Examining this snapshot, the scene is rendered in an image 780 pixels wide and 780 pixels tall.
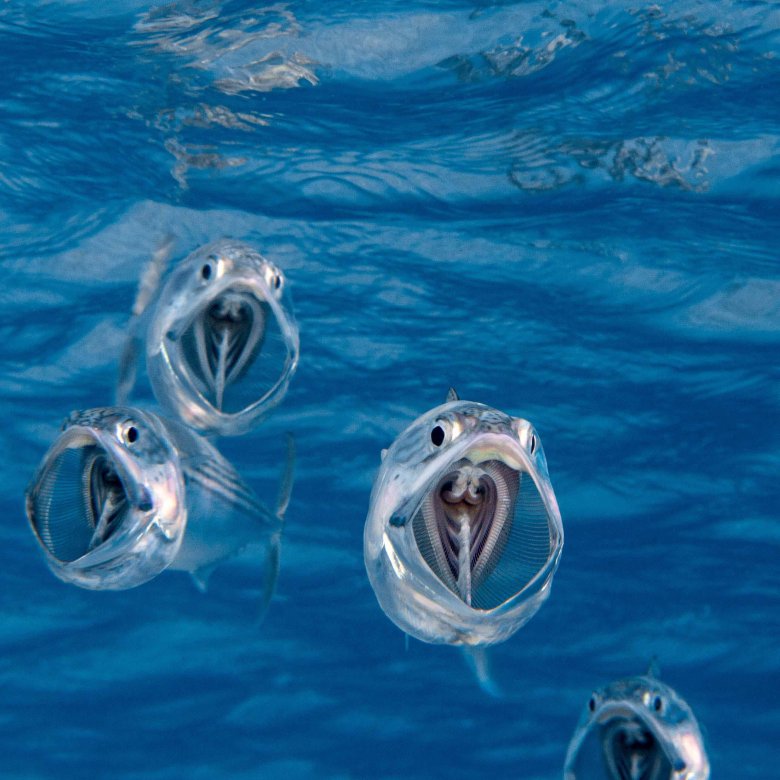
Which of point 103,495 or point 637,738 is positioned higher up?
point 103,495

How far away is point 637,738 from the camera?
675 centimetres

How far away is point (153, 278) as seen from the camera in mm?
9344

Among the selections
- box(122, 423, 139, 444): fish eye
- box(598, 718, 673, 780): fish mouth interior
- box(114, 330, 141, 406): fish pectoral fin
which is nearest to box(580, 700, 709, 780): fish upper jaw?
box(598, 718, 673, 780): fish mouth interior

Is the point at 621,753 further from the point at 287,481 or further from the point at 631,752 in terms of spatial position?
the point at 287,481

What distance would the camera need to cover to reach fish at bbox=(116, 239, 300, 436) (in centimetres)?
598

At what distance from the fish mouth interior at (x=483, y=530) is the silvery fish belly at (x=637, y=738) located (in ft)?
8.10

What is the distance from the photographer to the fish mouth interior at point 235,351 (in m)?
6.18

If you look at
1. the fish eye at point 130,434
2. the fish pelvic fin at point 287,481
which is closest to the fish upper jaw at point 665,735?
the fish pelvic fin at point 287,481

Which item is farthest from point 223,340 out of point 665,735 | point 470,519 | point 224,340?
point 665,735

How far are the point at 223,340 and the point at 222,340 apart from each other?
0.05 feet

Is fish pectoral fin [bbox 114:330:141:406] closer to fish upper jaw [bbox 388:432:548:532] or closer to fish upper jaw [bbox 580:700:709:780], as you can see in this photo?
fish upper jaw [bbox 388:432:548:532]

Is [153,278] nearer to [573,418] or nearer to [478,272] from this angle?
[478,272]

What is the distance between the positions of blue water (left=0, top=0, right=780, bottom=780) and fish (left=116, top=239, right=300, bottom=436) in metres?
4.29

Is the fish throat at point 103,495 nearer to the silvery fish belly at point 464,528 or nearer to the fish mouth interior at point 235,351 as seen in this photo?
the fish mouth interior at point 235,351
